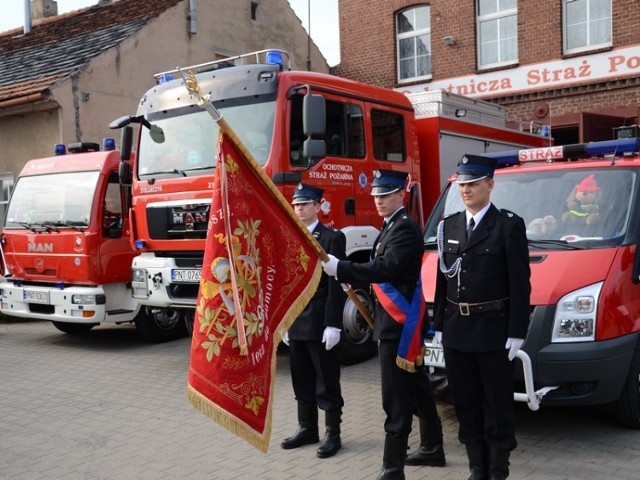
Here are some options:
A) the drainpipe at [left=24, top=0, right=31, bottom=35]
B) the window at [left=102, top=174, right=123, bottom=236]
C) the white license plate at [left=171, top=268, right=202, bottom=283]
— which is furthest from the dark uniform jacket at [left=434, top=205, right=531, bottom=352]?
the drainpipe at [left=24, top=0, right=31, bottom=35]

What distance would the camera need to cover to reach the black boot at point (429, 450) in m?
4.65

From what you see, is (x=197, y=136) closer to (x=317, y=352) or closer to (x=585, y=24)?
(x=317, y=352)

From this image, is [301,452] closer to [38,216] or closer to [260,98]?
[260,98]

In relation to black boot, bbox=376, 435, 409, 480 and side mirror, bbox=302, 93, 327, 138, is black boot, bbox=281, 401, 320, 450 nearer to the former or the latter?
black boot, bbox=376, 435, 409, 480

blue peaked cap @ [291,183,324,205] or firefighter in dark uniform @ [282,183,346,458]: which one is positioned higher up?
blue peaked cap @ [291,183,324,205]

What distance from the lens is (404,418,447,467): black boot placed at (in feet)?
15.3

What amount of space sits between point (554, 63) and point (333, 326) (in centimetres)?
1234

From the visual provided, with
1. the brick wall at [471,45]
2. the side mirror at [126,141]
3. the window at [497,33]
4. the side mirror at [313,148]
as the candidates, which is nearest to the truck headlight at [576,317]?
the side mirror at [313,148]

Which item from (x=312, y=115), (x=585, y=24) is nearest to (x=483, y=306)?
(x=312, y=115)

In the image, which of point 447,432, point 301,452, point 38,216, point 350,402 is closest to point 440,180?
point 350,402

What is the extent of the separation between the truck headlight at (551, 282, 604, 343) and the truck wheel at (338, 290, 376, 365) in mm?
3016

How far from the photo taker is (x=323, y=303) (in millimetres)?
5156

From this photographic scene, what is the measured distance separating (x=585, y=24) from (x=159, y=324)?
1091cm

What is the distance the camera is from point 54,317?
8.99 metres
